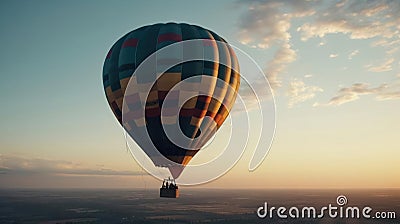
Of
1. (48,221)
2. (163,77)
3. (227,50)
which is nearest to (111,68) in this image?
(163,77)

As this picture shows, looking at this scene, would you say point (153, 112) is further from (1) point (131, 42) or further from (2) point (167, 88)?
(1) point (131, 42)

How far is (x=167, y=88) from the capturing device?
23281 mm

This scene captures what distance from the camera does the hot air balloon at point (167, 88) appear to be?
23.3 m

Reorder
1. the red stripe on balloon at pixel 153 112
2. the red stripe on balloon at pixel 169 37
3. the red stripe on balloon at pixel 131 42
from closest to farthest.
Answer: the red stripe on balloon at pixel 153 112, the red stripe on balloon at pixel 169 37, the red stripe on balloon at pixel 131 42

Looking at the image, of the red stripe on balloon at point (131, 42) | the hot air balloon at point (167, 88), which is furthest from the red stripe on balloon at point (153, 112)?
the red stripe on balloon at point (131, 42)

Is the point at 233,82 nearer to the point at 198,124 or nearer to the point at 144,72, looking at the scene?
the point at 198,124

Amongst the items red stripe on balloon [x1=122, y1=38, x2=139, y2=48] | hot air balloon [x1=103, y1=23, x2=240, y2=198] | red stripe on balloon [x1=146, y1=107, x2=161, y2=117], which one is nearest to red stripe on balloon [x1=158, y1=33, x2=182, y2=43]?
hot air balloon [x1=103, y1=23, x2=240, y2=198]

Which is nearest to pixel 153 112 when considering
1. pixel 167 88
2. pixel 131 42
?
pixel 167 88

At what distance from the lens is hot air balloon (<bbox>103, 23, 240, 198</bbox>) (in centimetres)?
2333

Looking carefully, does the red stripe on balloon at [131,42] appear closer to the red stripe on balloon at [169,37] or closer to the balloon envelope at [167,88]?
the balloon envelope at [167,88]

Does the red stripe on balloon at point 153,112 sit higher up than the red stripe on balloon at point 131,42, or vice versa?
the red stripe on balloon at point 131,42

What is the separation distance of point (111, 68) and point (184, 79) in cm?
440

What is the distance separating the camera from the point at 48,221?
126 m

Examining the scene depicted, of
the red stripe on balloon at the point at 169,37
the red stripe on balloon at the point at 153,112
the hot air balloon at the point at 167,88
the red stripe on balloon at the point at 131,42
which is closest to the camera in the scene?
the hot air balloon at the point at 167,88
